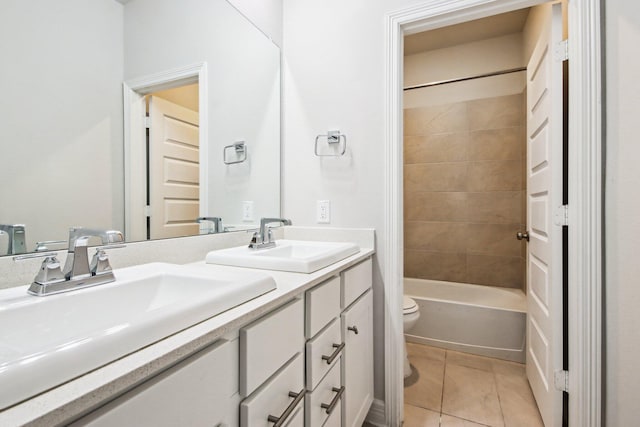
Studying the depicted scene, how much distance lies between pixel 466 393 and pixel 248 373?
65.4 inches

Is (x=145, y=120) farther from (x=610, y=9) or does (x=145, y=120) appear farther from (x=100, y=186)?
(x=610, y=9)

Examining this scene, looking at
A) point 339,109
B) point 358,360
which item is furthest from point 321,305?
point 339,109

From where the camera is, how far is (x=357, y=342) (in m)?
1.28

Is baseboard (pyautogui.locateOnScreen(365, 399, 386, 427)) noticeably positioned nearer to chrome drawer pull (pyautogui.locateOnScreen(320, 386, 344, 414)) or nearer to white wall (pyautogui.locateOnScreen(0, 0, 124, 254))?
chrome drawer pull (pyautogui.locateOnScreen(320, 386, 344, 414))

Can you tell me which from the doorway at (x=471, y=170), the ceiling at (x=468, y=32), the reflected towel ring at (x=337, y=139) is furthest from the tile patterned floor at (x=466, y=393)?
the ceiling at (x=468, y=32)

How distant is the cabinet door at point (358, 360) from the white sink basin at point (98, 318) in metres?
0.55

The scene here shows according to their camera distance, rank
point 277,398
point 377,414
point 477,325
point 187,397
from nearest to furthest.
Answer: point 187,397, point 277,398, point 377,414, point 477,325

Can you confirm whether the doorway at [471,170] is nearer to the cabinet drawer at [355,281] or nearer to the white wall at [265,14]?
the cabinet drawer at [355,281]

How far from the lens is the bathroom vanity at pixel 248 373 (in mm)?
384

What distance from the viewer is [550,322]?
139 cm

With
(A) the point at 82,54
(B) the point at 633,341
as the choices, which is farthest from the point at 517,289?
(A) the point at 82,54

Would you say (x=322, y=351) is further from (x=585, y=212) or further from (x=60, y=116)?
(x=585, y=212)

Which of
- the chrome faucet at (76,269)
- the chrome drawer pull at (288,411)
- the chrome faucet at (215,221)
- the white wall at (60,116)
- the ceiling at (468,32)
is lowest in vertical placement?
the chrome drawer pull at (288,411)

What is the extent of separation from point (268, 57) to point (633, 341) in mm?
2008
